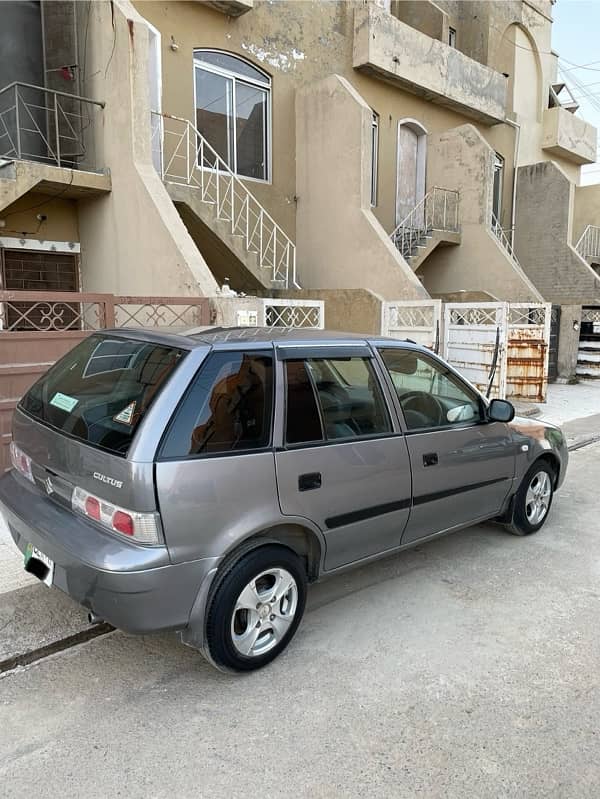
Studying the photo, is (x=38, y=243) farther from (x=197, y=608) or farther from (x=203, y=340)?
(x=197, y=608)

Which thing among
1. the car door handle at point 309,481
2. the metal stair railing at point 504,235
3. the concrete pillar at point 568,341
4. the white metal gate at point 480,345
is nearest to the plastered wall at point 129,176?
the car door handle at point 309,481

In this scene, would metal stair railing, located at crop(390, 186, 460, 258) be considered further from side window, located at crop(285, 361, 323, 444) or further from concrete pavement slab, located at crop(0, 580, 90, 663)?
concrete pavement slab, located at crop(0, 580, 90, 663)

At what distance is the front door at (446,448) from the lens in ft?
12.8

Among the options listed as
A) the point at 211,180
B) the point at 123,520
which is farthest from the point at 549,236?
the point at 123,520

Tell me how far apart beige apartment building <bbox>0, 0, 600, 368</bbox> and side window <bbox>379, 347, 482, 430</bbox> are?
347cm

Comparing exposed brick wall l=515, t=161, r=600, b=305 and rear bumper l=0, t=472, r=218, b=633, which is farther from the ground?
exposed brick wall l=515, t=161, r=600, b=305

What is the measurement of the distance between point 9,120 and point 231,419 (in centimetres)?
873

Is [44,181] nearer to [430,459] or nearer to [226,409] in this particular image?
[226,409]

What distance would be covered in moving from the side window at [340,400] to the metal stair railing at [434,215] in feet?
39.0

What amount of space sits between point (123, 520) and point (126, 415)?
0.49 metres

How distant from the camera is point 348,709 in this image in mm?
2863

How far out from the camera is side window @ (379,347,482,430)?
3922 mm

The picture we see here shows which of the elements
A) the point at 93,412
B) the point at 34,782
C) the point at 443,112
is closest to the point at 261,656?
the point at 34,782

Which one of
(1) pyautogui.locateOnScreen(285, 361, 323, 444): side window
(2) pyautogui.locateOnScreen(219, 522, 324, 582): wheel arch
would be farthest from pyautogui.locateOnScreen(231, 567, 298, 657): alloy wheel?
(1) pyautogui.locateOnScreen(285, 361, 323, 444): side window
